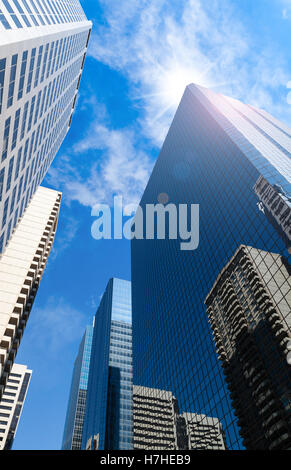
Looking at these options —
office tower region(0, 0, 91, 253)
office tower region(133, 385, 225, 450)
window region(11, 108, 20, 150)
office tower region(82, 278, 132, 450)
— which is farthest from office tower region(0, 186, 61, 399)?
office tower region(82, 278, 132, 450)

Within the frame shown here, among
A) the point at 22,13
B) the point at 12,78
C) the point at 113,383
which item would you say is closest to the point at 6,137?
the point at 12,78

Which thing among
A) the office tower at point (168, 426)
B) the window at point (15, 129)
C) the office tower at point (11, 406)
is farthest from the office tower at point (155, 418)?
the window at point (15, 129)

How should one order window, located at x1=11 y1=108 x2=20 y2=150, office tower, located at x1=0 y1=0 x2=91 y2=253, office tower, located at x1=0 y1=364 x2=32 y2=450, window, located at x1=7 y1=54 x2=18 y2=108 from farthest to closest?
office tower, located at x1=0 y1=364 x2=32 y2=450 < window, located at x1=11 y1=108 x2=20 y2=150 < office tower, located at x1=0 y1=0 x2=91 y2=253 < window, located at x1=7 y1=54 x2=18 y2=108

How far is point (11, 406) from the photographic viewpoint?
435 ft

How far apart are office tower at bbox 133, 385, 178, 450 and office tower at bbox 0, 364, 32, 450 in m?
51.9

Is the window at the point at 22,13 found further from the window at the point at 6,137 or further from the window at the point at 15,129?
the window at the point at 6,137

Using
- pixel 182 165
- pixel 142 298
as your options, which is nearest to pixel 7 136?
pixel 182 165

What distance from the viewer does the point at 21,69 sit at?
36.7 metres

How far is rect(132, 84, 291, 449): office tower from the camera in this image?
51312 mm

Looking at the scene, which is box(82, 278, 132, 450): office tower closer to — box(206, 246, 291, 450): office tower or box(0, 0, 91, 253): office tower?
box(206, 246, 291, 450): office tower

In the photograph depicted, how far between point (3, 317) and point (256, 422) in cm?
3663

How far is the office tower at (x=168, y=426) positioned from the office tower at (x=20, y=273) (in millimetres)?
32055

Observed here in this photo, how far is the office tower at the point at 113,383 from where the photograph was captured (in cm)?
11900
